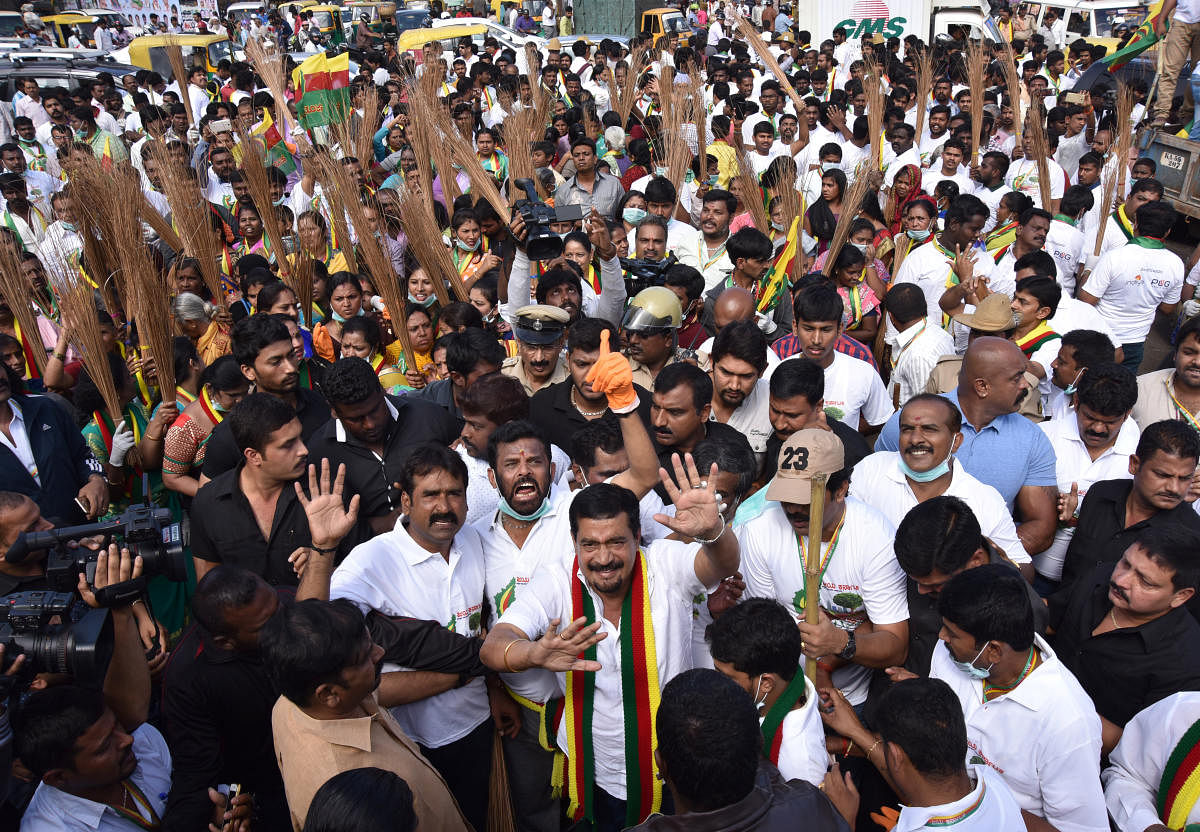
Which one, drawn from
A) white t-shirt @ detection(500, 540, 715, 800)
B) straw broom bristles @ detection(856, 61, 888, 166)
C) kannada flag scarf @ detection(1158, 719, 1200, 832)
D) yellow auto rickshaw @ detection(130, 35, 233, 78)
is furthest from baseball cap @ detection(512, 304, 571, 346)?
yellow auto rickshaw @ detection(130, 35, 233, 78)

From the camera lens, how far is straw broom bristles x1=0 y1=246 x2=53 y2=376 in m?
5.41

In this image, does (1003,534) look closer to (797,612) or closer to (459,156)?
(797,612)

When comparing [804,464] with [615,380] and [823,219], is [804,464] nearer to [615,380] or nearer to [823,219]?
[615,380]

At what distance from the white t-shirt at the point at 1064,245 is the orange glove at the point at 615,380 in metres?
5.01

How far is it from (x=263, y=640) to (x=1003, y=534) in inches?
98.7

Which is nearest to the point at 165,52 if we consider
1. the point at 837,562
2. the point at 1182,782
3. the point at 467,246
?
the point at 467,246

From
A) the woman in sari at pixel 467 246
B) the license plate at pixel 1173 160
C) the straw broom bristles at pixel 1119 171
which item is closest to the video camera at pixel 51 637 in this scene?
the woman in sari at pixel 467 246

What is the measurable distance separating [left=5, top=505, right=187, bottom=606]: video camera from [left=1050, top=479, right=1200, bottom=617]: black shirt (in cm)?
313

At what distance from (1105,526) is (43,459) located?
4.61 meters

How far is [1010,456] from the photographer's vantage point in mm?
3686

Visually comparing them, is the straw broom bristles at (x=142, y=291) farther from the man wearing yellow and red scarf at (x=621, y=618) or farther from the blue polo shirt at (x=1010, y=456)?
the blue polo shirt at (x=1010, y=456)

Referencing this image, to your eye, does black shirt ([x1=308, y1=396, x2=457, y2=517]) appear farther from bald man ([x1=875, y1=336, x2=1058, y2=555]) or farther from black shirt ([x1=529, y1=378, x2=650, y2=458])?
bald man ([x1=875, y1=336, x2=1058, y2=555])

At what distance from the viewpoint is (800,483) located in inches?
112

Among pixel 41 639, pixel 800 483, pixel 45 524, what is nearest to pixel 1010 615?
pixel 800 483
